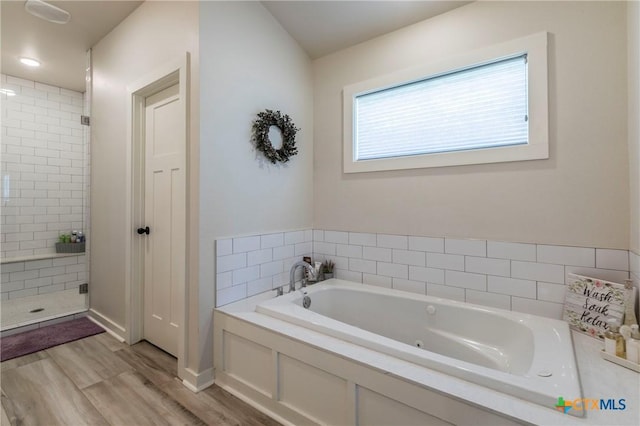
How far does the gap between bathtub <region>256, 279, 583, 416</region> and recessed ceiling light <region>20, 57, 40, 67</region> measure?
12.3 ft

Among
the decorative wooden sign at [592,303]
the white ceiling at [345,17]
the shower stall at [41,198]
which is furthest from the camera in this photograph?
the shower stall at [41,198]

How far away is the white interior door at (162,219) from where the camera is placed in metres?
2.13

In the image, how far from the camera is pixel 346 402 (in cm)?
128

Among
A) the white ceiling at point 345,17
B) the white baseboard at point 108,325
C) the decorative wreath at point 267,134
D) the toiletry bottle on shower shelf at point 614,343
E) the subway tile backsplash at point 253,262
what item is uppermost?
the white ceiling at point 345,17

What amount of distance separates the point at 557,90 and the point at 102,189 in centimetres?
371

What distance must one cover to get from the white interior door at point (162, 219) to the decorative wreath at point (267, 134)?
58 cm

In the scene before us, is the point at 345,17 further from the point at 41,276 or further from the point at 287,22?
the point at 41,276

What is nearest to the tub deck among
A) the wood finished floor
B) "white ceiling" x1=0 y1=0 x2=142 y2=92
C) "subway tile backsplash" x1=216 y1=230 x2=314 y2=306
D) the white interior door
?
the wood finished floor

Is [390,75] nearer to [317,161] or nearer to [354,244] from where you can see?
[317,161]

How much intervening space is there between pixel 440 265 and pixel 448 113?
44.0 inches

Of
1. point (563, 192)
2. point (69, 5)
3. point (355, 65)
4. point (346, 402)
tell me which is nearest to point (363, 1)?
point (355, 65)

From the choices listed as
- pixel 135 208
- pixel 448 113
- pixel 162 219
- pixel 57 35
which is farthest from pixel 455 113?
pixel 57 35

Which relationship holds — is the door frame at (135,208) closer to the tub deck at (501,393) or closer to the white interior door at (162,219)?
the white interior door at (162,219)

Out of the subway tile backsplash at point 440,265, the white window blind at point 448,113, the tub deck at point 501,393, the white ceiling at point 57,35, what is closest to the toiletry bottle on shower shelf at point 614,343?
the tub deck at point 501,393
